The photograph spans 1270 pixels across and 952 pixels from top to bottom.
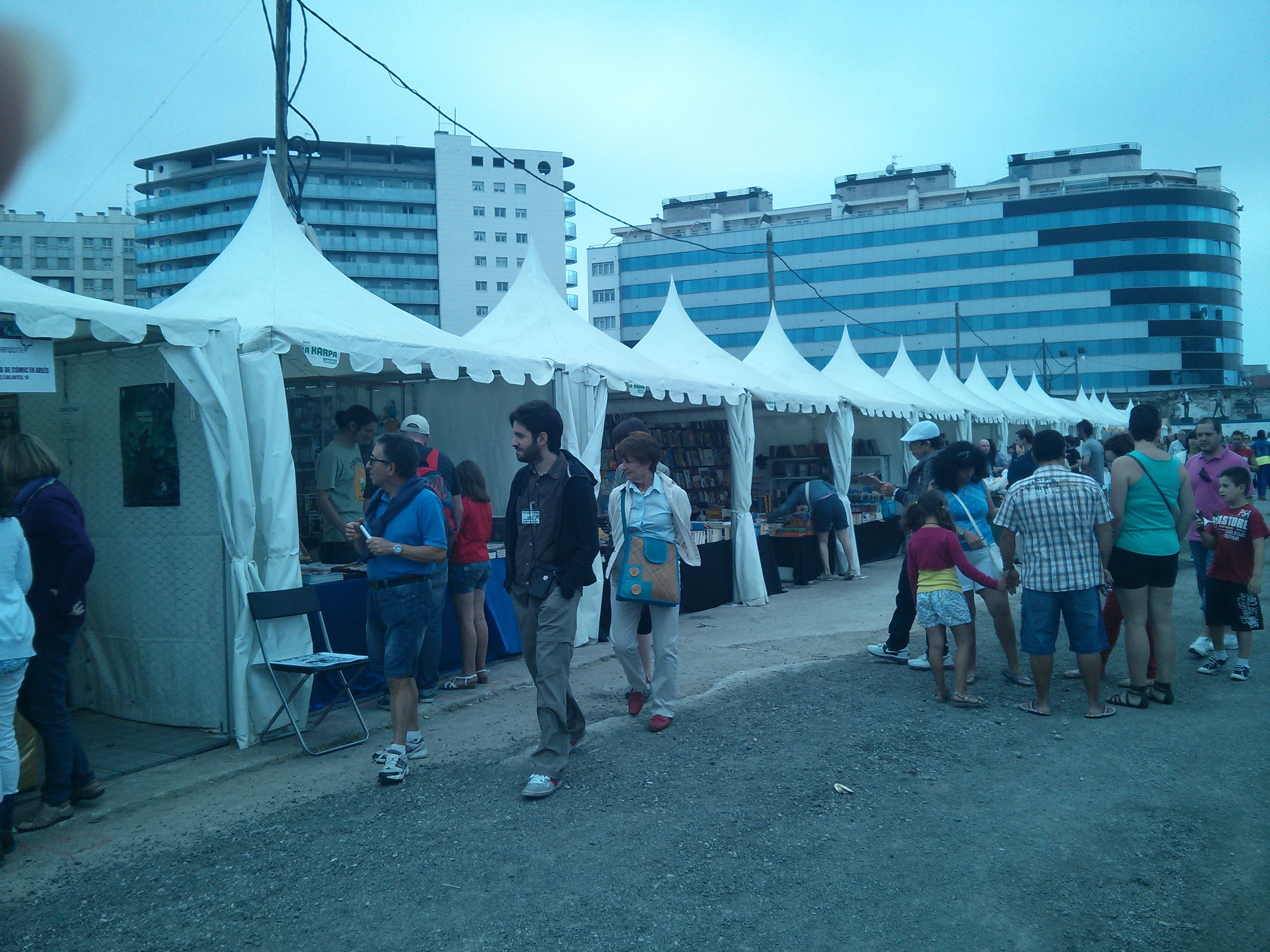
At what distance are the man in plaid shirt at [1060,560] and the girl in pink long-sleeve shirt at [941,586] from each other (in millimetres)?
386

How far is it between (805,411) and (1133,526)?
6.42 metres

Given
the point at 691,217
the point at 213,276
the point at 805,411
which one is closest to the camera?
the point at 213,276

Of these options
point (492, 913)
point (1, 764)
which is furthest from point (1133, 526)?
point (1, 764)

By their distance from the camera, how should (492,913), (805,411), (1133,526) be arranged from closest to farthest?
(492,913) < (1133,526) < (805,411)

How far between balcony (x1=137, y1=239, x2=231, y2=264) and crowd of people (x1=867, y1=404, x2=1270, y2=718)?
276 ft

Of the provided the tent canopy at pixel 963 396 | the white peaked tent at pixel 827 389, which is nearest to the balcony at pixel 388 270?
the tent canopy at pixel 963 396

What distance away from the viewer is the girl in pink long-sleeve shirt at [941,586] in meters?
5.70

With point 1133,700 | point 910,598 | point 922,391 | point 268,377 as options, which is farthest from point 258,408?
point 922,391

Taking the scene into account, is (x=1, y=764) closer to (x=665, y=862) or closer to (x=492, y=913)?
(x=492, y=913)

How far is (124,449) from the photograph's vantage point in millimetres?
5711

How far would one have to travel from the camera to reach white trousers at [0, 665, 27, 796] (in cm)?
360

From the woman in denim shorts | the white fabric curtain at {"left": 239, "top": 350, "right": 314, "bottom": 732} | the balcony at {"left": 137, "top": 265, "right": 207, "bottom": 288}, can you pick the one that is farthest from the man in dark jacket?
the balcony at {"left": 137, "top": 265, "right": 207, "bottom": 288}

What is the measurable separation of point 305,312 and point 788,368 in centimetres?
902

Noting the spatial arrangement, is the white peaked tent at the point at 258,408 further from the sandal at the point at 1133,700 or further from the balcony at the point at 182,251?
the balcony at the point at 182,251
